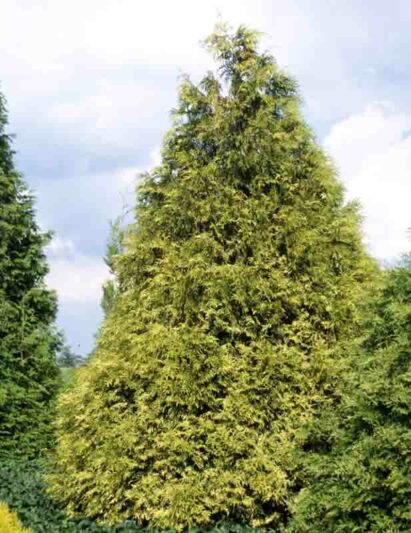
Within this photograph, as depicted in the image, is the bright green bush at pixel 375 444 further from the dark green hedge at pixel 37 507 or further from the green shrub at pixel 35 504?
the green shrub at pixel 35 504

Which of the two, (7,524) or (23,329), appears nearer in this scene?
(7,524)

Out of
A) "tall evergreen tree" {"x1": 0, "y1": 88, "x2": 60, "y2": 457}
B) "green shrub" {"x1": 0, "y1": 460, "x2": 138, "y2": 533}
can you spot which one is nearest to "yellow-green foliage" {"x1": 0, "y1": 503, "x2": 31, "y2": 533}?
"green shrub" {"x1": 0, "y1": 460, "x2": 138, "y2": 533}

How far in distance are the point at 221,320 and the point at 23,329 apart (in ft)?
19.0

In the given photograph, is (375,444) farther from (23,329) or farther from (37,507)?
(23,329)

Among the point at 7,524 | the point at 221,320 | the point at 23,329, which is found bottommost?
the point at 7,524

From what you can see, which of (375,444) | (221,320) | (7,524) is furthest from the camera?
(221,320)

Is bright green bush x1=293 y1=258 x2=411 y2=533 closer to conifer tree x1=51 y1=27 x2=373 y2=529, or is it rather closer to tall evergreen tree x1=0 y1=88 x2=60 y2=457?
conifer tree x1=51 y1=27 x2=373 y2=529

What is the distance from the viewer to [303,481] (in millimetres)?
7488

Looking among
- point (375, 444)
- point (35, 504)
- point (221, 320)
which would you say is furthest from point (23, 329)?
point (375, 444)

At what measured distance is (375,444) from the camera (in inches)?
242

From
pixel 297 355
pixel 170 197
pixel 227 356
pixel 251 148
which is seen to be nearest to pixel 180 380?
pixel 227 356

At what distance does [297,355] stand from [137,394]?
63.8 inches

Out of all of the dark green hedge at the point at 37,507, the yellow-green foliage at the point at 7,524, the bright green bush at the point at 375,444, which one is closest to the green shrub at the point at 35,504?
the dark green hedge at the point at 37,507

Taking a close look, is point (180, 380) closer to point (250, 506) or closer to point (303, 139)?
point (250, 506)
